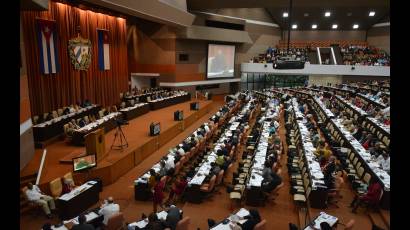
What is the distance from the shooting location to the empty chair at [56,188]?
9.30m

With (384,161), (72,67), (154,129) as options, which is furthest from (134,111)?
(384,161)

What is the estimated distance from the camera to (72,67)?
62.4ft

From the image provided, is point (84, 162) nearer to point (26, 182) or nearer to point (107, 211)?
point (26, 182)

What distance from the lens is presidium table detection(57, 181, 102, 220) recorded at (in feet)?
28.6

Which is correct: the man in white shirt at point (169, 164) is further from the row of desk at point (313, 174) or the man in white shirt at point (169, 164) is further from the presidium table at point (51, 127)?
the presidium table at point (51, 127)

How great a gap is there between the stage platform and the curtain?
12.8 ft

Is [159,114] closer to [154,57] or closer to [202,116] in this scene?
[202,116]

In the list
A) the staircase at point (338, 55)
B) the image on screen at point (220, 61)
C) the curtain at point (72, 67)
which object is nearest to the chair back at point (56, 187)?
the curtain at point (72, 67)

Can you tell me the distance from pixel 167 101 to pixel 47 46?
9.50 metres

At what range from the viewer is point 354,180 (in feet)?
34.6

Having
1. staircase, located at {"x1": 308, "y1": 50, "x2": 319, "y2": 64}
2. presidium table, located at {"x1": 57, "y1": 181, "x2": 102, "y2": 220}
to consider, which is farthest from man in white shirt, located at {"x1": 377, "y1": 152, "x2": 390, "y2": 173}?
staircase, located at {"x1": 308, "y1": 50, "x2": 319, "y2": 64}

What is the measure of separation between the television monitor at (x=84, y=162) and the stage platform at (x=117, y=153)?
46 cm
